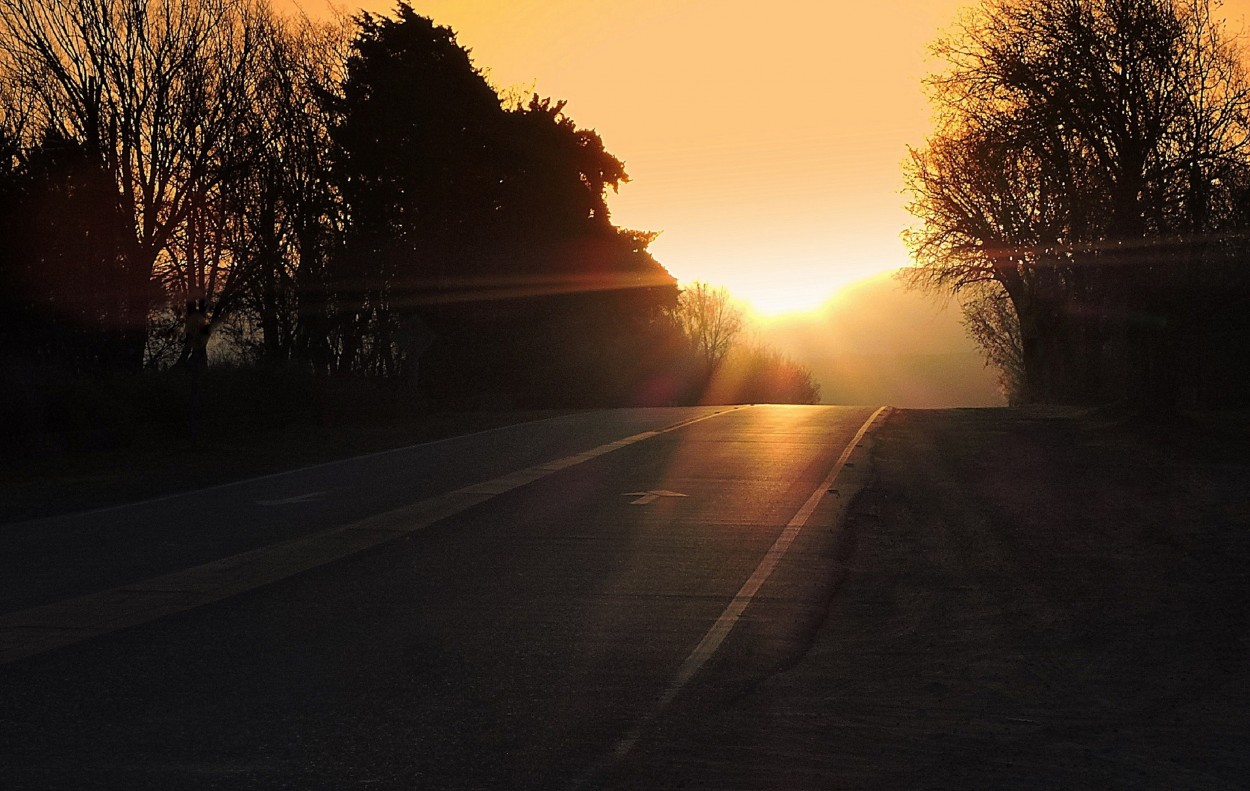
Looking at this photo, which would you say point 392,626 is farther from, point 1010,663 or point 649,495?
point 649,495

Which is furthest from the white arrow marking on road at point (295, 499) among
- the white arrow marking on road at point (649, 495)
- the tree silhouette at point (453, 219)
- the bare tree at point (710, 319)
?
the bare tree at point (710, 319)

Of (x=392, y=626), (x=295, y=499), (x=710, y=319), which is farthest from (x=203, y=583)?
(x=710, y=319)

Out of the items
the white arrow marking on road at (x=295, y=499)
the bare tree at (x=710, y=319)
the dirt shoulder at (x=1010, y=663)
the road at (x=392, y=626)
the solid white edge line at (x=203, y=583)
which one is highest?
the bare tree at (x=710, y=319)

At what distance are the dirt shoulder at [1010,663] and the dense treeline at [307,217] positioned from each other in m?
18.0

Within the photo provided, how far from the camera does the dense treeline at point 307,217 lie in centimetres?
3262

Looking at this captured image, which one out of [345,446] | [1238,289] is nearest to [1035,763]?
[345,446]

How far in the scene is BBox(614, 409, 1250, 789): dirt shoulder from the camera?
5766mm

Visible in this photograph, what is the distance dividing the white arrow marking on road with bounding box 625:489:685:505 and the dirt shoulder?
92.7 inches

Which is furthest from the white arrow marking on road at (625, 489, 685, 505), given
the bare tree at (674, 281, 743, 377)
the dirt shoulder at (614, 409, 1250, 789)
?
the bare tree at (674, 281, 743, 377)

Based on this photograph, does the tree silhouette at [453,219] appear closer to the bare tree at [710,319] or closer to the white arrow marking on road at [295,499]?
the white arrow marking on road at [295,499]

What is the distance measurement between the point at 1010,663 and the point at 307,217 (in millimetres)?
39090

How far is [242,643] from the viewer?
8203 millimetres

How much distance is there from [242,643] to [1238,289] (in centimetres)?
2442

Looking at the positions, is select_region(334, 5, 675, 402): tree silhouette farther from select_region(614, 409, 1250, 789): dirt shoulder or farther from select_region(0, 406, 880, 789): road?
select_region(614, 409, 1250, 789): dirt shoulder
